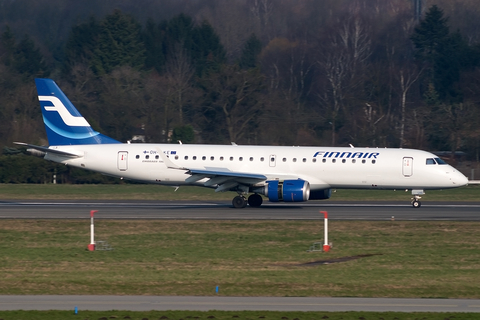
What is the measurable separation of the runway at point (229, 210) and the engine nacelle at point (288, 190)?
614mm

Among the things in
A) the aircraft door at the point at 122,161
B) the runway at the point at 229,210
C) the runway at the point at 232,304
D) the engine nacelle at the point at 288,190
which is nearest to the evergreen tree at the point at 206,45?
the runway at the point at 229,210

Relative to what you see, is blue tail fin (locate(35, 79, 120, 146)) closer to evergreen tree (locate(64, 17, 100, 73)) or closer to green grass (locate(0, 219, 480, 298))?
green grass (locate(0, 219, 480, 298))

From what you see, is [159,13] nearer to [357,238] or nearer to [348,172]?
[348,172]

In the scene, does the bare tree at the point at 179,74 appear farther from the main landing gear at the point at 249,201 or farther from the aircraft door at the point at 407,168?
the aircraft door at the point at 407,168

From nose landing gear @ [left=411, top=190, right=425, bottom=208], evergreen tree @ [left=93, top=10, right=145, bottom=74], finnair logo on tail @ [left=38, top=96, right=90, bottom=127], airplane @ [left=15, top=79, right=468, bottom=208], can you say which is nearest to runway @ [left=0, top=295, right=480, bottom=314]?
airplane @ [left=15, top=79, right=468, bottom=208]

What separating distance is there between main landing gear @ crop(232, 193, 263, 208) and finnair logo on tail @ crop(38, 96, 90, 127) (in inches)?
353

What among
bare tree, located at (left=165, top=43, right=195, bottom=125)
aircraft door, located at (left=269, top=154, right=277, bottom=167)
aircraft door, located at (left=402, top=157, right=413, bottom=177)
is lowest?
aircraft door, located at (left=402, top=157, right=413, bottom=177)

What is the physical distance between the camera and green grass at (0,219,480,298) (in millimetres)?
15461

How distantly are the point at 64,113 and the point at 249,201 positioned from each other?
419 inches

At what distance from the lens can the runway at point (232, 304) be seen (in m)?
13.4

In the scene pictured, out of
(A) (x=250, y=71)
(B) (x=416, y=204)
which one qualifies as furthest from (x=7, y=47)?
(B) (x=416, y=204)

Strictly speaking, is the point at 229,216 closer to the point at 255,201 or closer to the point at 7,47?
the point at 255,201

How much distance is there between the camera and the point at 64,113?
122 feet

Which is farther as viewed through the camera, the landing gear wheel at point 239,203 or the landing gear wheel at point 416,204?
the landing gear wheel at point 416,204
